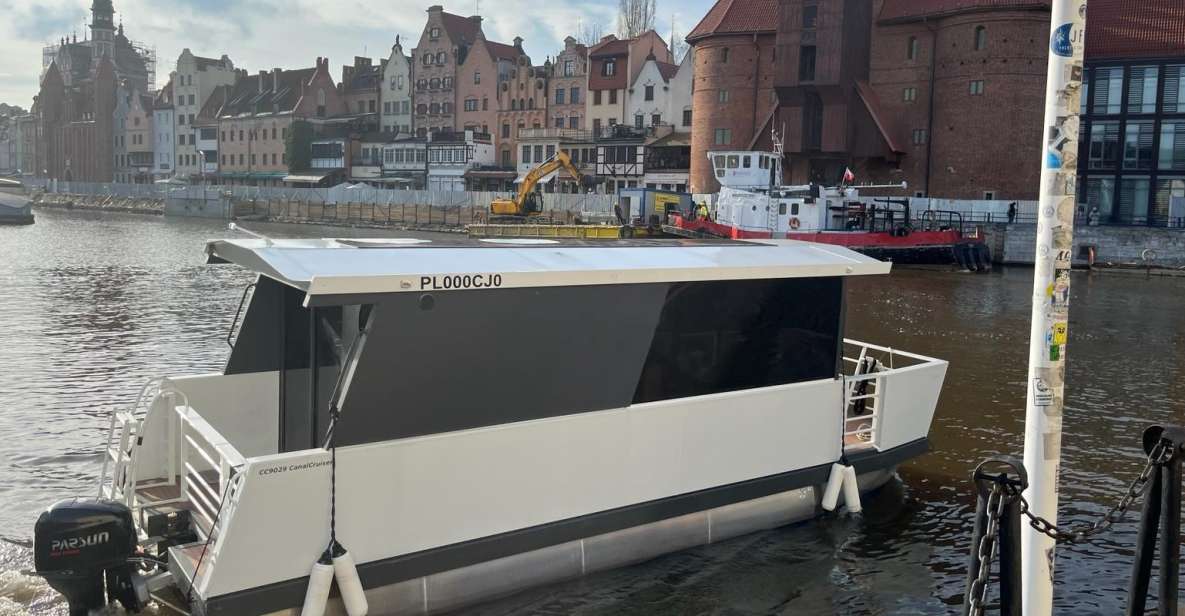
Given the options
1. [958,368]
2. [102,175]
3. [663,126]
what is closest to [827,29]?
Answer: [663,126]

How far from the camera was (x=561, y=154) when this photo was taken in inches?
2306

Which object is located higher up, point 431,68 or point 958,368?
point 431,68

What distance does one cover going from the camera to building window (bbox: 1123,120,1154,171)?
52406 mm

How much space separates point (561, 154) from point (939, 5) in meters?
22.8

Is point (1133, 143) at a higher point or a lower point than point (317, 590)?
higher

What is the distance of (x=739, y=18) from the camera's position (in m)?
63.4

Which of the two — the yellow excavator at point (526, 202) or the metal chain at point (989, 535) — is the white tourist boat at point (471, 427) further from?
the yellow excavator at point (526, 202)

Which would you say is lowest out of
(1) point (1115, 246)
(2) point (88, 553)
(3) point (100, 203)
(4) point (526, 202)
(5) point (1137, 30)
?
Answer: (2) point (88, 553)

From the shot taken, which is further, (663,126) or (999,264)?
(663,126)

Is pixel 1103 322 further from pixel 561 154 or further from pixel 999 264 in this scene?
pixel 561 154

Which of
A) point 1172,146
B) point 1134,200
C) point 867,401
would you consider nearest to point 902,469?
point 867,401

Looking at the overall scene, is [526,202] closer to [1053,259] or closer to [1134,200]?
[1134,200]

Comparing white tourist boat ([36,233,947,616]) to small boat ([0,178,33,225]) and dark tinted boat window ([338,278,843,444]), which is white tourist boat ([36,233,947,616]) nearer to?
dark tinted boat window ([338,278,843,444])

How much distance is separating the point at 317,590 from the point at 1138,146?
5626 centimetres
